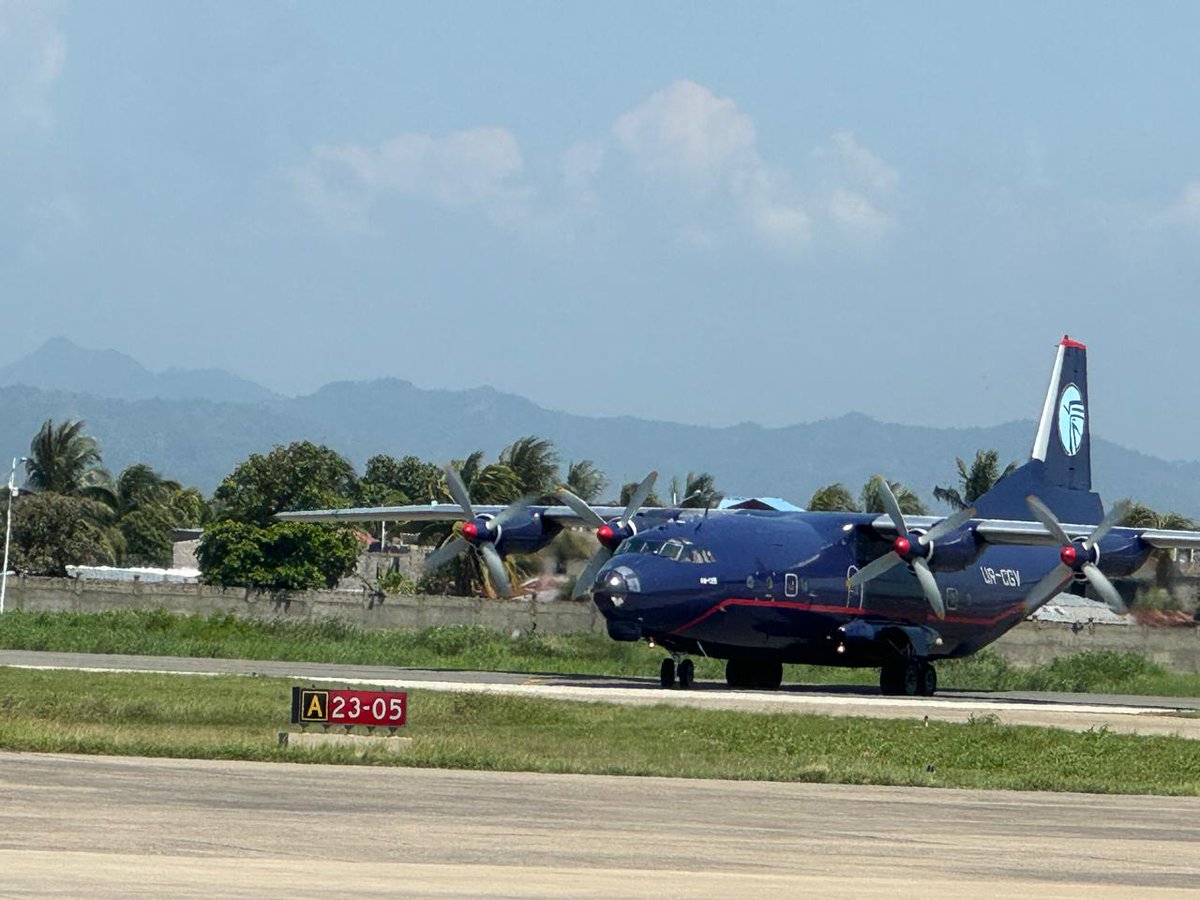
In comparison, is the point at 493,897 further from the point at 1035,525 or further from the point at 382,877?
the point at 1035,525

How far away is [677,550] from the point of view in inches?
1641

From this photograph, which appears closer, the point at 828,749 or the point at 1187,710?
the point at 828,749

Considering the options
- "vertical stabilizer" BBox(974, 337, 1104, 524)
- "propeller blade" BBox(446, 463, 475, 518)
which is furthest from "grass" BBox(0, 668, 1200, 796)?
"vertical stabilizer" BBox(974, 337, 1104, 524)

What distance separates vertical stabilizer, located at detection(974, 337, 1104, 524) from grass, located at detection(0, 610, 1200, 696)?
7227 millimetres

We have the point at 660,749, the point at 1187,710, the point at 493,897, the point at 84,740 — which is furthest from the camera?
the point at 1187,710

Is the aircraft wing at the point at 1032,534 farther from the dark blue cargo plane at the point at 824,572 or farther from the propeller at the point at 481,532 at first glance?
the propeller at the point at 481,532

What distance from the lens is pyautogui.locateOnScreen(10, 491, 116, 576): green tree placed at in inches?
3625

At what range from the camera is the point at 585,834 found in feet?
55.0

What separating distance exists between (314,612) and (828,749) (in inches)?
1842

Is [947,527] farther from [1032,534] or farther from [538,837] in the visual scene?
[538,837]

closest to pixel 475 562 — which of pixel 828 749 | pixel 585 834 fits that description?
pixel 828 749

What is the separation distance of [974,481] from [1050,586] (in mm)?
60654

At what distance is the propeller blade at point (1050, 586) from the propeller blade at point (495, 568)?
13.0 meters

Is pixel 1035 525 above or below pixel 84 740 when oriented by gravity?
above
